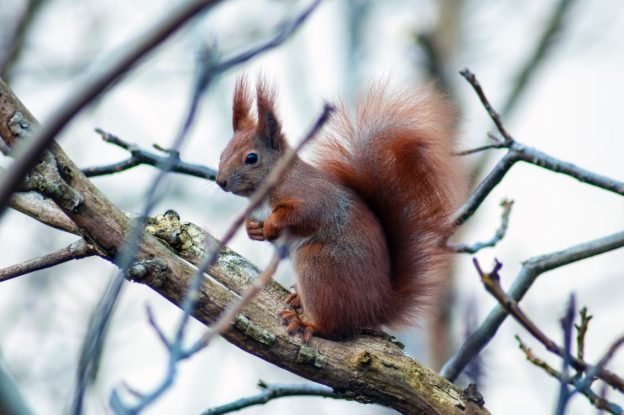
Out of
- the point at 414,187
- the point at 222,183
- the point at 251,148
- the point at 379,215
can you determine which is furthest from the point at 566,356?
the point at 251,148

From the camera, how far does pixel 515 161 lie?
2.26 m

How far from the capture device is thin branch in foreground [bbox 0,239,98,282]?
191 cm

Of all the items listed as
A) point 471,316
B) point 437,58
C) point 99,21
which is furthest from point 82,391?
point 99,21

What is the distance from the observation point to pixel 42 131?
2.76ft

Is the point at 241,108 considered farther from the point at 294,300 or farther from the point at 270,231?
the point at 294,300

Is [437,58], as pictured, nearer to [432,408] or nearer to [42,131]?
[432,408]

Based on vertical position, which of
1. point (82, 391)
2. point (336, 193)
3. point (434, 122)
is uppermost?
point (434, 122)

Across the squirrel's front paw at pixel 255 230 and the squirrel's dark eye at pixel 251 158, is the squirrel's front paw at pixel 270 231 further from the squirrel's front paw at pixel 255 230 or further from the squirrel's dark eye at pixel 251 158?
the squirrel's dark eye at pixel 251 158

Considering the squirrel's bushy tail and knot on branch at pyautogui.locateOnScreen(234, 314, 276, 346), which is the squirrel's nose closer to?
the squirrel's bushy tail

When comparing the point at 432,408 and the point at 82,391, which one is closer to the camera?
the point at 82,391

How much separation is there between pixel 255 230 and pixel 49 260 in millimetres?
826

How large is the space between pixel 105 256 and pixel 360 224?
856mm

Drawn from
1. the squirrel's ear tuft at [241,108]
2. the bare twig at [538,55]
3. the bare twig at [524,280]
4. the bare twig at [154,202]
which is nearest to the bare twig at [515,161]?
the bare twig at [524,280]

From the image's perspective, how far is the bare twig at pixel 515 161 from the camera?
6.95ft
